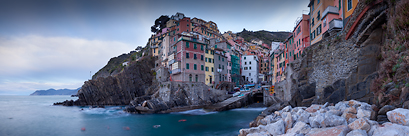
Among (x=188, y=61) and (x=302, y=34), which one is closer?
(x=302, y=34)

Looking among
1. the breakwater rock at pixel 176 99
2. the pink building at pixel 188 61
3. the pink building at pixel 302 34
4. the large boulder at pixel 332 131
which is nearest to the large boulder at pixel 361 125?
the large boulder at pixel 332 131

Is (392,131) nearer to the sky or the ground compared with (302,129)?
nearer to the sky

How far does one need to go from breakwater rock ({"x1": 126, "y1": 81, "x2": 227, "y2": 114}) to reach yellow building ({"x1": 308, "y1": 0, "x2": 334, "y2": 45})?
2089cm

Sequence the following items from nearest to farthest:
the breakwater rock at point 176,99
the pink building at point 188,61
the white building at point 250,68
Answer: the breakwater rock at point 176,99
the pink building at point 188,61
the white building at point 250,68

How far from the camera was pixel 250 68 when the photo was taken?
66.4 m

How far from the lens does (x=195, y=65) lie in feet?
140

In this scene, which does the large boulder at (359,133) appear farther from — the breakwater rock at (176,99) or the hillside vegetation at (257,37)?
the hillside vegetation at (257,37)

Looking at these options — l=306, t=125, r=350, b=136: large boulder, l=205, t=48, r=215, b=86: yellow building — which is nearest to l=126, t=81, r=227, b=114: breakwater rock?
l=205, t=48, r=215, b=86: yellow building

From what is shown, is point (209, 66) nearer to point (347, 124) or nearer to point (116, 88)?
point (116, 88)

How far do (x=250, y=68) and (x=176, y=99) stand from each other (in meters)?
37.0

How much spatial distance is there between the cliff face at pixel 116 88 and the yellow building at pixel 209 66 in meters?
17.2

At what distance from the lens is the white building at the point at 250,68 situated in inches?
2591

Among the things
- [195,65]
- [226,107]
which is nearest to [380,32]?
[226,107]

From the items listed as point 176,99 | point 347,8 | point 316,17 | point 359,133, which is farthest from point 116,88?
point 359,133
